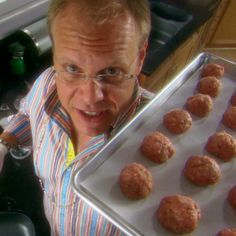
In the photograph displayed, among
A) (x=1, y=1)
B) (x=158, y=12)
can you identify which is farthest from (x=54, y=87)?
(x=158, y=12)

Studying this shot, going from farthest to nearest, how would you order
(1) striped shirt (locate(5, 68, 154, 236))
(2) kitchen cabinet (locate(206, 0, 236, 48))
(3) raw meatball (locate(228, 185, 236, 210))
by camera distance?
(2) kitchen cabinet (locate(206, 0, 236, 48)), (1) striped shirt (locate(5, 68, 154, 236)), (3) raw meatball (locate(228, 185, 236, 210))

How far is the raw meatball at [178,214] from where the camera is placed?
2.51ft

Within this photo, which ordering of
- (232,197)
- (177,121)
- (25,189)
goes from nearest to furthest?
1. (232,197)
2. (177,121)
3. (25,189)

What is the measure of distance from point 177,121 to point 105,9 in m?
0.40

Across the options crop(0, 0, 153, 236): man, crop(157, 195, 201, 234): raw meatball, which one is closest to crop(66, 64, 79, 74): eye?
crop(0, 0, 153, 236): man

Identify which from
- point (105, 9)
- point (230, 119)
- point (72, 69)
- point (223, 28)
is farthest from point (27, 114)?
point (223, 28)

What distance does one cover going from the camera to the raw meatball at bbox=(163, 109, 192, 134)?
962mm

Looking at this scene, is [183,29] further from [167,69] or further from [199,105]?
[199,105]

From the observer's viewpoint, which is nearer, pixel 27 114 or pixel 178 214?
pixel 178 214

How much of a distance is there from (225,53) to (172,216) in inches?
107

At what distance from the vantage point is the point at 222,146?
91cm

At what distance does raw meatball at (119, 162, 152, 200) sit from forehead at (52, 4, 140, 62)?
29 centimetres

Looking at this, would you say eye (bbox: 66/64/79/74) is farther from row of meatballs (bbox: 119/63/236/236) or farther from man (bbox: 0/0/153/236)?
row of meatballs (bbox: 119/63/236/236)

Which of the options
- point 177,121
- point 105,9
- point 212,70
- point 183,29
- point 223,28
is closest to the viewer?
point 105,9
